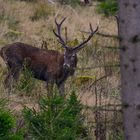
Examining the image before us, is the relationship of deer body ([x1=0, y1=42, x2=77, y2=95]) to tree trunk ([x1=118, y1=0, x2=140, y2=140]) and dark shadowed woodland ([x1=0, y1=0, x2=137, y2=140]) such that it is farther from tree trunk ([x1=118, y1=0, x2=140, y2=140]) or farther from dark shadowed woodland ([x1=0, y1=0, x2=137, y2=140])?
tree trunk ([x1=118, y1=0, x2=140, y2=140])

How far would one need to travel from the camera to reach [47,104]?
6180 millimetres

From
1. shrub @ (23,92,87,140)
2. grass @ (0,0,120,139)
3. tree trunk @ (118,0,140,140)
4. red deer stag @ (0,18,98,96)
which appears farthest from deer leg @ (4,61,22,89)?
tree trunk @ (118,0,140,140)

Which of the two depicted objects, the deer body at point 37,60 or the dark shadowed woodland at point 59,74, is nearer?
the dark shadowed woodland at point 59,74

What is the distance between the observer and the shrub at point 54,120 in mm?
6145

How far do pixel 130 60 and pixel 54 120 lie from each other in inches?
100

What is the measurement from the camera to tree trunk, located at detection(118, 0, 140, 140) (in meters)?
3.70

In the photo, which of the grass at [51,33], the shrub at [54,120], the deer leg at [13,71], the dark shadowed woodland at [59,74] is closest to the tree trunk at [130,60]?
the dark shadowed woodland at [59,74]

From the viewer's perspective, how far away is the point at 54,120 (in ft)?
20.3

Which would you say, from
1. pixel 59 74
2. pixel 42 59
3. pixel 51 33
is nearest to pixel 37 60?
pixel 42 59

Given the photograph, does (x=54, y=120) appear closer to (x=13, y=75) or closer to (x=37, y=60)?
(x=13, y=75)

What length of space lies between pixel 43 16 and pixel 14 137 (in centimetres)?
1710

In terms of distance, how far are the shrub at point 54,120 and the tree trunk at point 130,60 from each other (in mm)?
2166

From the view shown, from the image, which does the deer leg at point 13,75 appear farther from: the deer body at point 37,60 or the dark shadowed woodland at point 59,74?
the deer body at point 37,60

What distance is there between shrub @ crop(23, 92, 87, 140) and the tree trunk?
2.17 metres
